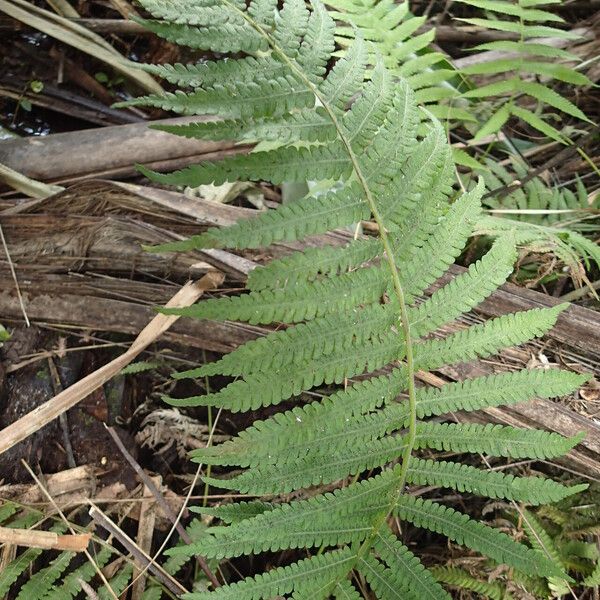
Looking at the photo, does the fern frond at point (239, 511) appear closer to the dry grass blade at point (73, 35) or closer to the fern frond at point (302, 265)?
the fern frond at point (302, 265)

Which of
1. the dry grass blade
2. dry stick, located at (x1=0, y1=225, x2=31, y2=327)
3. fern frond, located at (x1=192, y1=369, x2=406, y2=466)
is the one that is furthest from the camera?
the dry grass blade

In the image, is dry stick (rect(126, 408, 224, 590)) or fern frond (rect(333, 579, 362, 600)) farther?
dry stick (rect(126, 408, 224, 590))

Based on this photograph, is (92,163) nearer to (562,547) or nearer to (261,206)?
(261,206)

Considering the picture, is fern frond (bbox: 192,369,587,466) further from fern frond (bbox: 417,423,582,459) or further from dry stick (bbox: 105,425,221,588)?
dry stick (bbox: 105,425,221,588)

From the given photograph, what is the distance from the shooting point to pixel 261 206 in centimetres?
245

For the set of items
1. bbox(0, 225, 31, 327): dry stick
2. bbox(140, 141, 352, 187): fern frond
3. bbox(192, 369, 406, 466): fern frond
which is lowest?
bbox(0, 225, 31, 327): dry stick

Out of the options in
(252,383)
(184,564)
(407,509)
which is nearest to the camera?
(252,383)

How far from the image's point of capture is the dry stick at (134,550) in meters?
1.77

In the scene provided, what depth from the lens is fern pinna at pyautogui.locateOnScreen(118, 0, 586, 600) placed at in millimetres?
1317

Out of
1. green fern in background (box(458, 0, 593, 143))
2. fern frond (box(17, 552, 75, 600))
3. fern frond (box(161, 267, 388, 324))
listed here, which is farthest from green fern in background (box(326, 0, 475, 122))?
fern frond (box(17, 552, 75, 600))

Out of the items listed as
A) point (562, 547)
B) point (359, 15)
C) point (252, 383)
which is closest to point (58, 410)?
point (252, 383)

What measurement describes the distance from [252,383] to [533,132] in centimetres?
218

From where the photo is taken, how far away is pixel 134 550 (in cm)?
181

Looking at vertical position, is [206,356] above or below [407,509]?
below
